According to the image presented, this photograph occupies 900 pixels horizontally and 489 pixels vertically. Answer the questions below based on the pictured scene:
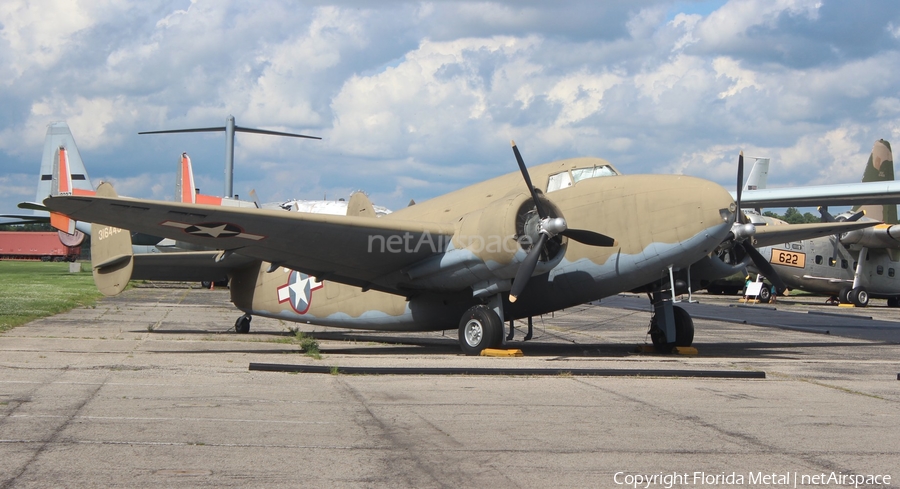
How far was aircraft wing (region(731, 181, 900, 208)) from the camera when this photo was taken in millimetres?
23875

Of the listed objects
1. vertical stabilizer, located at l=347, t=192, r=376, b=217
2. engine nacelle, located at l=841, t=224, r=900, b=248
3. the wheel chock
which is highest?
engine nacelle, located at l=841, t=224, r=900, b=248

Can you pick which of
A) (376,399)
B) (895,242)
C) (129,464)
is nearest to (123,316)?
(376,399)

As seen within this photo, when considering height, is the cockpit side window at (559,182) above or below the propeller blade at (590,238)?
above

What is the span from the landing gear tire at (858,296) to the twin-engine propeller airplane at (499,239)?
2713 centimetres

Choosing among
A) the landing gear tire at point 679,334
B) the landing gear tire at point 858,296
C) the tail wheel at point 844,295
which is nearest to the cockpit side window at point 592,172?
the landing gear tire at point 679,334

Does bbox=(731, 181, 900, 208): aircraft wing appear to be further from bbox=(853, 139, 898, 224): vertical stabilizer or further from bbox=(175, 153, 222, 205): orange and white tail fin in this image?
bbox=(175, 153, 222, 205): orange and white tail fin

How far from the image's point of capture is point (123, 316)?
82.6 feet

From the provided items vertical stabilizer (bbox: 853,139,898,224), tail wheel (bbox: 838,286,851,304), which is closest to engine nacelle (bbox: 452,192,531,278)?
tail wheel (bbox: 838,286,851,304)

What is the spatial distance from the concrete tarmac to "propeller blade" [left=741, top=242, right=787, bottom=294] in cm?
207

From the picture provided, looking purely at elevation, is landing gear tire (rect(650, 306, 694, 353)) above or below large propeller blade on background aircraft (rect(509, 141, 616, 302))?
below

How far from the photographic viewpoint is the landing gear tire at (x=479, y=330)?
564 inches

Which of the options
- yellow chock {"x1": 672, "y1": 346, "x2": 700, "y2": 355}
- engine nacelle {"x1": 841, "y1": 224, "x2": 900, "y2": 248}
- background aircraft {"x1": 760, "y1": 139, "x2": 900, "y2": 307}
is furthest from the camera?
background aircraft {"x1": 760, "y1": 139, "x2": 900, "y2": 307}

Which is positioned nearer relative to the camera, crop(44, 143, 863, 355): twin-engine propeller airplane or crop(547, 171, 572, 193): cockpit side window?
crop(44, 143, 863, 355): twin-engine propeller airplane

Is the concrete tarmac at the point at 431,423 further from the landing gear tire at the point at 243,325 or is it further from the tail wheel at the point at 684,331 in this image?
the landing gear tire at the point at 243,325
